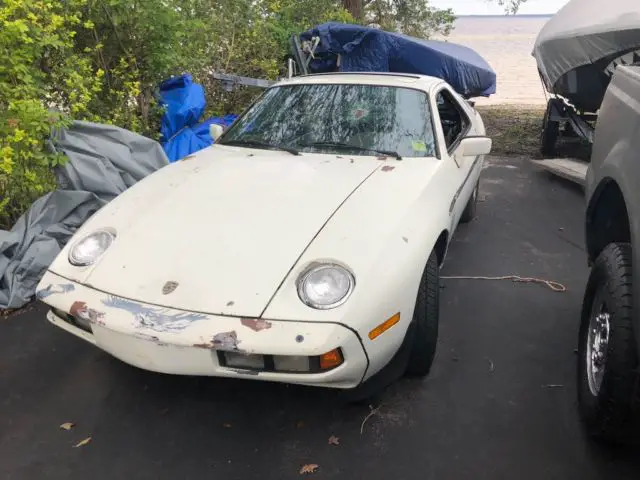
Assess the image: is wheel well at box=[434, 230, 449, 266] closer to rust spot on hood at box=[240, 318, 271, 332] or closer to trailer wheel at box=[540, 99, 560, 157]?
rust spot on hood at box=[240, 318, 271, 332]

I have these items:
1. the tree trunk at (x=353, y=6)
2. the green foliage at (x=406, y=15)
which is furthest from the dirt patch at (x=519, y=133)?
the tree trunk at (x=353, y=6)

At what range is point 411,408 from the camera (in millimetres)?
2584

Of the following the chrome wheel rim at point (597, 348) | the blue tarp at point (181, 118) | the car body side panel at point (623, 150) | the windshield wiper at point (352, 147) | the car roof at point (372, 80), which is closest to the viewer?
the car body side panel at point (623, 150)

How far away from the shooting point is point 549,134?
754 centimetres

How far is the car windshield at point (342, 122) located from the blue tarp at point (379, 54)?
487 cm

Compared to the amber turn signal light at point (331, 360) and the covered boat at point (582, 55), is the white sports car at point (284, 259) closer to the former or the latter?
the amber turn signal light at point (331, 360)

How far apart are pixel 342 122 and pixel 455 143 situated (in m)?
0.84

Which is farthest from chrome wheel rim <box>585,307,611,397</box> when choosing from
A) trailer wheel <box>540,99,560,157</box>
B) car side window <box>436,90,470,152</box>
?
trailer wheel <box>540,99,560,157</box>

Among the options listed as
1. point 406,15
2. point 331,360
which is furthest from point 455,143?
point 406,15

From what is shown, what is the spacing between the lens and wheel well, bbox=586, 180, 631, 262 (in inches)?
104

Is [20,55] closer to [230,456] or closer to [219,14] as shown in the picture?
[230,456]

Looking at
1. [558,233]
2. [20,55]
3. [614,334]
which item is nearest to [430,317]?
[614,334]

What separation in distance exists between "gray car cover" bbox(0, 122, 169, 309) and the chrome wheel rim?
3.51 meters

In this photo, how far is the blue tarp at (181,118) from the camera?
18.3 feet
